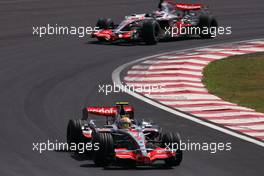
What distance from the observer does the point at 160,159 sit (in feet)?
61.7

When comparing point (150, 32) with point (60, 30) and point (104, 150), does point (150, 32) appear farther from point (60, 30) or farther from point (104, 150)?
point (104, 150)

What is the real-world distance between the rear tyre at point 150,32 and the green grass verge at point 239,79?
3590 millimetres

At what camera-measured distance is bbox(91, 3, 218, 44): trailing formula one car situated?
36906mm

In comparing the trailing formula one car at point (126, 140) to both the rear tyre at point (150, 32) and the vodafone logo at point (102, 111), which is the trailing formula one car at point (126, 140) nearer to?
the vodafone logo at point (102, 111)

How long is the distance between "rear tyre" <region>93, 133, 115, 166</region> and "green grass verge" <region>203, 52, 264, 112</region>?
7104 millimetres

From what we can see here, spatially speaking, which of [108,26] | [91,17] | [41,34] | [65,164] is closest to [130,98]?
[65,164]

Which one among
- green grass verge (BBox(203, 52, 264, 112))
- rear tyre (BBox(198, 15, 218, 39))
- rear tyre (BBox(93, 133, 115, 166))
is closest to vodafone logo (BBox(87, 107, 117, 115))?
rear tyre (BBox(93, 133, 115, 166))

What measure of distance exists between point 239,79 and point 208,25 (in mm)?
8464

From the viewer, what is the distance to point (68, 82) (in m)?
29.2

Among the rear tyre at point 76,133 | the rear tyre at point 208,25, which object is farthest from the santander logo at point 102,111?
the rear tyre at point 208,25

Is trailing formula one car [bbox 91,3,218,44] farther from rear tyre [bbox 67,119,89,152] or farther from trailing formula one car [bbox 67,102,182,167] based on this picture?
rear tyre [bbox 67,119,89,152]

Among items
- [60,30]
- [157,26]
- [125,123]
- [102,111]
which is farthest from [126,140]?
[60,30]

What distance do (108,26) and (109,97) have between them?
427 inches

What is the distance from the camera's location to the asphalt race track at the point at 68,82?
63.0 feet
